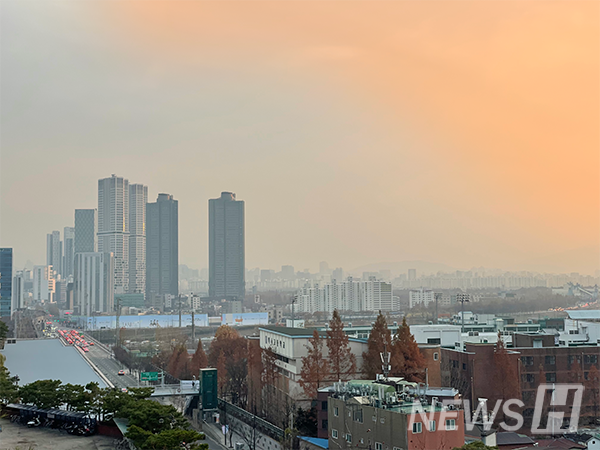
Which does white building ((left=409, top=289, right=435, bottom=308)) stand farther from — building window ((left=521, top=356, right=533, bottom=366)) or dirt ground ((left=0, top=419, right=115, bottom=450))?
dirt ground ((left=0, top=419, right=115, bottom=450))

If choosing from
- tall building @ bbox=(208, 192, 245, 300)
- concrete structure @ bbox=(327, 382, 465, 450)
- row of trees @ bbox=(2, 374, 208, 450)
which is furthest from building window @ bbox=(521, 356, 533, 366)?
tall building @ bbox=(208, 192, 245, 300)

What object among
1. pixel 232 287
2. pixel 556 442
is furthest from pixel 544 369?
pixel 232 287

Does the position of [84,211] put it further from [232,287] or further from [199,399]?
[199,399]

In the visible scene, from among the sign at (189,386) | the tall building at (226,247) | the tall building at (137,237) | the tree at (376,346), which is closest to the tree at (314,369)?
the tree at (376,346)

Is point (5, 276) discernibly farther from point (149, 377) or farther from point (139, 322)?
point (149, 377)

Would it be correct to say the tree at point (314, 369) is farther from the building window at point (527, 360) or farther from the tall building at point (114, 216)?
the tall building at point (114, 216)
